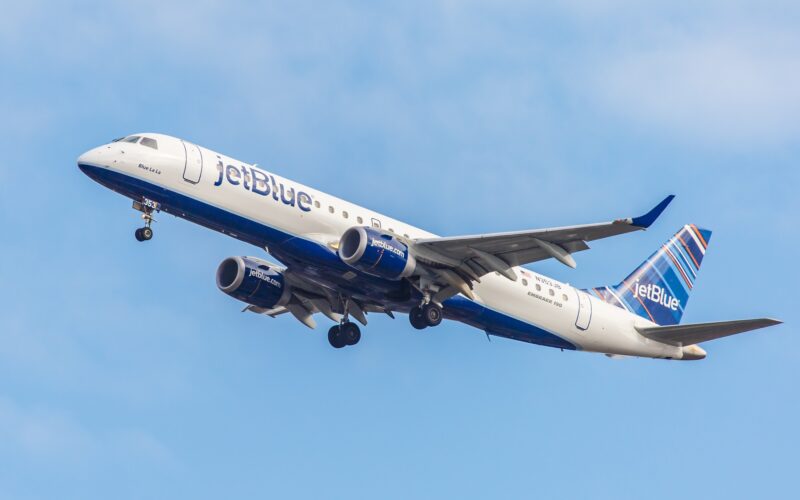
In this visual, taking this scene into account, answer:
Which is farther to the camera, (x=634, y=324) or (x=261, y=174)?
(x=634, y=324)

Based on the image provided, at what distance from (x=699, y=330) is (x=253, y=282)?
1602 cm

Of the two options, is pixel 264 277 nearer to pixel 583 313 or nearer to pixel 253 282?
pixel 253 282

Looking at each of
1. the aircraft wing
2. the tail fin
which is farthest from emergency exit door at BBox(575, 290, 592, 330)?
the aircraft wing

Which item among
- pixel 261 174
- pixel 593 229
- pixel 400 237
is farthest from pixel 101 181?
pixel 593 229

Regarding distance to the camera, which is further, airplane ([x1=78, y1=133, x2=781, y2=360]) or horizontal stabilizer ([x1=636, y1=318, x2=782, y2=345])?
horizontal stabilizer ([x1=636, y1=318, x2=782, y2=345])

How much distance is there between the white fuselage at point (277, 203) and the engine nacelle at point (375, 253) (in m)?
0.89

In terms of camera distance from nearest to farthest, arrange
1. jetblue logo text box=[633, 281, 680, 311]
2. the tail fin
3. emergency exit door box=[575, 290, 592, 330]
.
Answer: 1. emergency exit door box=[575, 290, 592, 330]
2. the tail fin
3. jetblue logo text box=[633, 281, 680, 311]

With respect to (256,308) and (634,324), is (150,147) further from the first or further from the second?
(634,324)

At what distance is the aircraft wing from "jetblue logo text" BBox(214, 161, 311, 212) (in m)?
4.10

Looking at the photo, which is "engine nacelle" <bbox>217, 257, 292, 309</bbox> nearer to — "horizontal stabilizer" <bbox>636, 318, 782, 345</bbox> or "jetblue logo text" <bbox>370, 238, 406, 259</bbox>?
"jetblue logo text" <bbox>370, 238, 406, 259</bbox>

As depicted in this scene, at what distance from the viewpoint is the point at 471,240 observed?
42750mm

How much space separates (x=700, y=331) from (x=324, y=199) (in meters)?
14.3

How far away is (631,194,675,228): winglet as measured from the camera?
124 ft

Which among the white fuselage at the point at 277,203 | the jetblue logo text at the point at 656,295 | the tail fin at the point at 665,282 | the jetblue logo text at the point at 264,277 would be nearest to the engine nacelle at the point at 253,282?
the jetblue logo text at the point at 264,277
